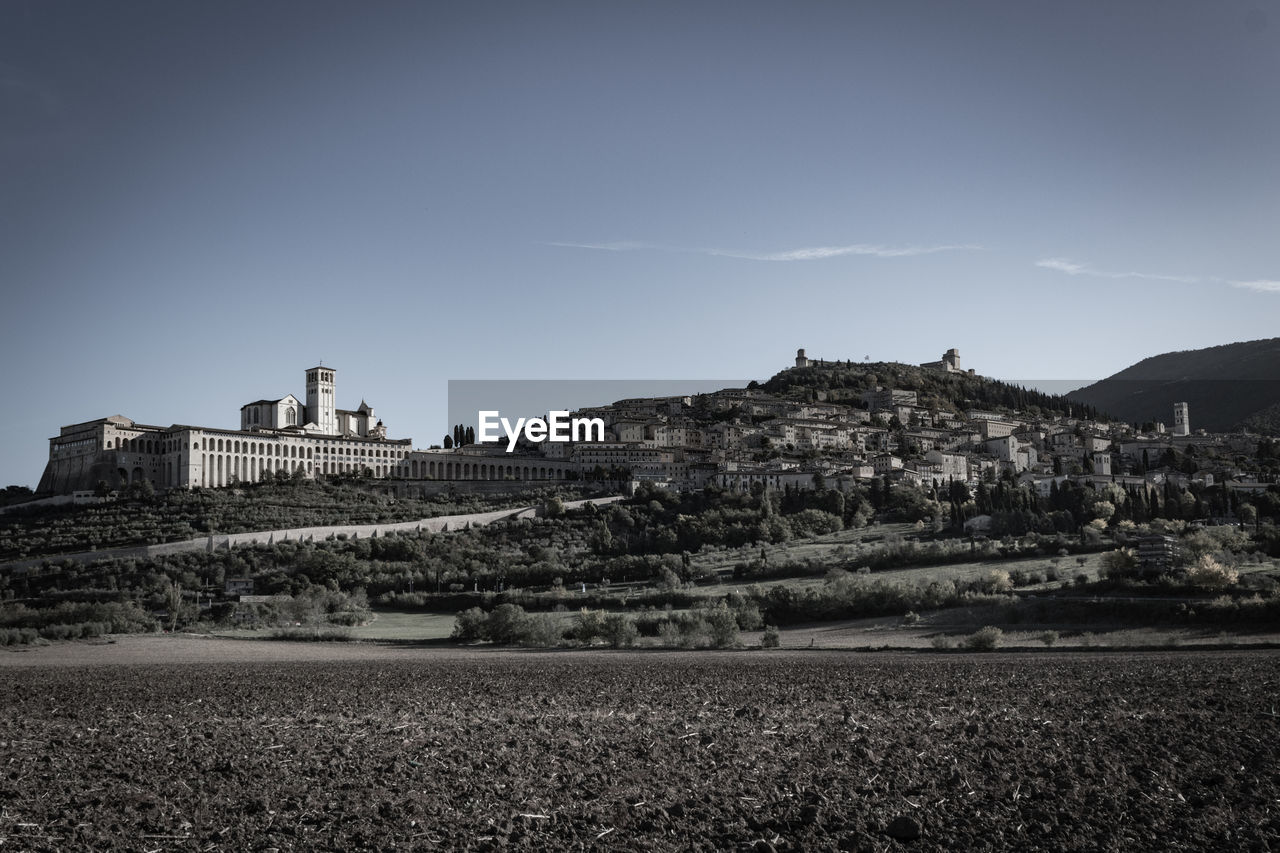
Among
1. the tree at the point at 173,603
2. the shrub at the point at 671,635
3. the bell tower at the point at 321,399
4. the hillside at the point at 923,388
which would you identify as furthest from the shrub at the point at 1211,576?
the hillside at the point at 923,388

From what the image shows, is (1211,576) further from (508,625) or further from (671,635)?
(508,625)

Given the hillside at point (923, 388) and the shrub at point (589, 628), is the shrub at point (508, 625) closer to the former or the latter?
the shrub at point (589, 628)

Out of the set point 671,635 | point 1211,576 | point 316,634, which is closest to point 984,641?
point 1211,576

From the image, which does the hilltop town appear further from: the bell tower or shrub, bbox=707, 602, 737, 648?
shrub, bbox=707, 602, 737, 648

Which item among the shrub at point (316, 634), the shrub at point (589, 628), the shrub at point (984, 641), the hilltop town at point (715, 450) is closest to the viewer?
the shrub at point (984, 641)

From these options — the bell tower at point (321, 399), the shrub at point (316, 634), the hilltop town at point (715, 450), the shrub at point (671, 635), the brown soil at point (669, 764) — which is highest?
the bell tower at point (321, 399)

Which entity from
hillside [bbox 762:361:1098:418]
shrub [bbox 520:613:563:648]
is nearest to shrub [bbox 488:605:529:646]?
shrub [bbox 520:613:563:648]

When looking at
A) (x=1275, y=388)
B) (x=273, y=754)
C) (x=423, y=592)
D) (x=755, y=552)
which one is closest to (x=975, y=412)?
(x=1275, y=388)
